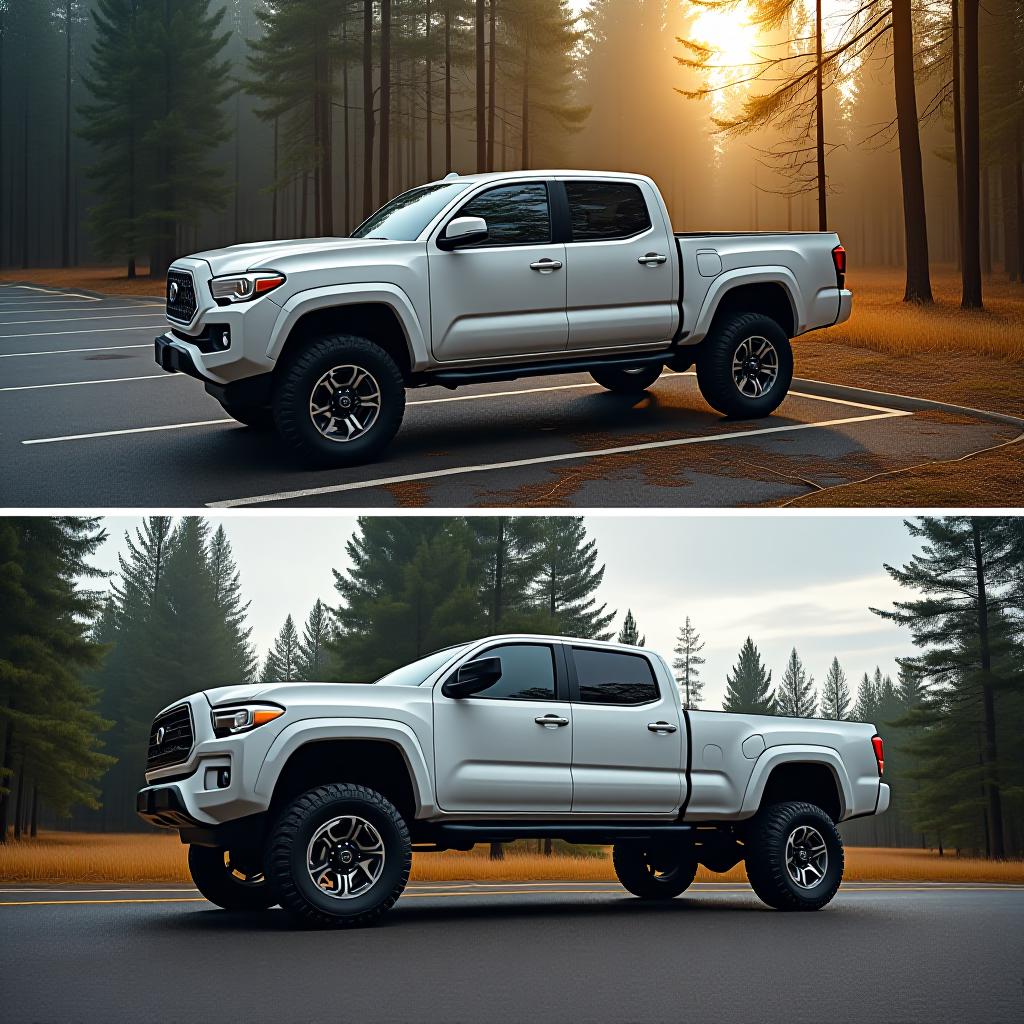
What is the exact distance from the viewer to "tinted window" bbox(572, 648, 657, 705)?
8805 mm

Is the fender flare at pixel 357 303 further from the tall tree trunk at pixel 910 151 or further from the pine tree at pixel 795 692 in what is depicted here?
the pine tree at pixel 795 692

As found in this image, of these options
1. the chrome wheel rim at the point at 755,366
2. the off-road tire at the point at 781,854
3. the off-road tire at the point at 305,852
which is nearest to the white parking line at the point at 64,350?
the chrome wheel rim at the point at 755,366

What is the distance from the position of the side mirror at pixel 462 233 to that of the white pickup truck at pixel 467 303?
0.06ft

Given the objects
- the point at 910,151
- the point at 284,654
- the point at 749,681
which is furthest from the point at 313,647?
the point at 910,151

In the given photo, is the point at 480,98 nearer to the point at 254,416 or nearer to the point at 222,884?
the point at 254,416

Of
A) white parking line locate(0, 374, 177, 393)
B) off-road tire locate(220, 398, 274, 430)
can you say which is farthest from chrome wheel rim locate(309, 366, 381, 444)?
white parking line locate(0, 374, 177, 393)

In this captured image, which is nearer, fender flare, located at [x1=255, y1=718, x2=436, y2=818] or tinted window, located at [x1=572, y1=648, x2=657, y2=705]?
fender flare, located at [x1=255, y1=718, x2=436, y2=818]

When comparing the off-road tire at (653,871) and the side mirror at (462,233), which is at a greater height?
the side mirror at (462,233)

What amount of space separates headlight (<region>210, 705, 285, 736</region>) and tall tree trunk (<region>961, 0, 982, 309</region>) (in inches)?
1000

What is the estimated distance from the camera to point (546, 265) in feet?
35.6

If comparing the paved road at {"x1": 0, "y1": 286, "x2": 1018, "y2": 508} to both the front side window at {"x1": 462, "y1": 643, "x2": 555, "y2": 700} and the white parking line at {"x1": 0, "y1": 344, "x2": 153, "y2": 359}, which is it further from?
the white parking line at {"x1": 0, "y1": 344, "x2": 153, "y2": 359}

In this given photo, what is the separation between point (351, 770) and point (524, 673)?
1.36 meters

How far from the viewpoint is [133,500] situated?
9914 millimetres

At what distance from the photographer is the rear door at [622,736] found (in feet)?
28.2
